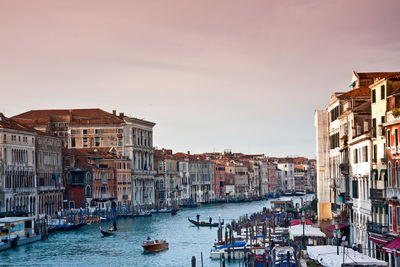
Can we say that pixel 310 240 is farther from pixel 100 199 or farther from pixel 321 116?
pixel 100 199

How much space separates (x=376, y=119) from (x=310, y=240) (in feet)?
27.4

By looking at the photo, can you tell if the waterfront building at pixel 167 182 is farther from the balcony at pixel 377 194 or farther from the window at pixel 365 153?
the balcony at pixel 377 194

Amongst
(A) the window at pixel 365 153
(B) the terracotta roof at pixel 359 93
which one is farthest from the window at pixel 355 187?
(B) the terracotta roof at pixel 359 93

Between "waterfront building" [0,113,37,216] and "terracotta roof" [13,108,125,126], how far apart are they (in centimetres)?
2412

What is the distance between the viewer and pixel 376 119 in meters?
22.5

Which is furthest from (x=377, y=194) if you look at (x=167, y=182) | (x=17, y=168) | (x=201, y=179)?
(x=201, y=179)

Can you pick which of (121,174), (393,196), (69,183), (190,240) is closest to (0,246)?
(190,240)

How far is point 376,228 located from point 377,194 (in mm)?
959

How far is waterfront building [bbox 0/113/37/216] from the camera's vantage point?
49.2 meters

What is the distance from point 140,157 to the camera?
265ft

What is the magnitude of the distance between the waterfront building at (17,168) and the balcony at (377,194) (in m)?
30.5

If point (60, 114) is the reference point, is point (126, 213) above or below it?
below

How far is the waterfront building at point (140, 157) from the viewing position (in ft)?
255

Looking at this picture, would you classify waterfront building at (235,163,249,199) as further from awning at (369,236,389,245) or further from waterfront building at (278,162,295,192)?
awning at (369,236,389,245)
